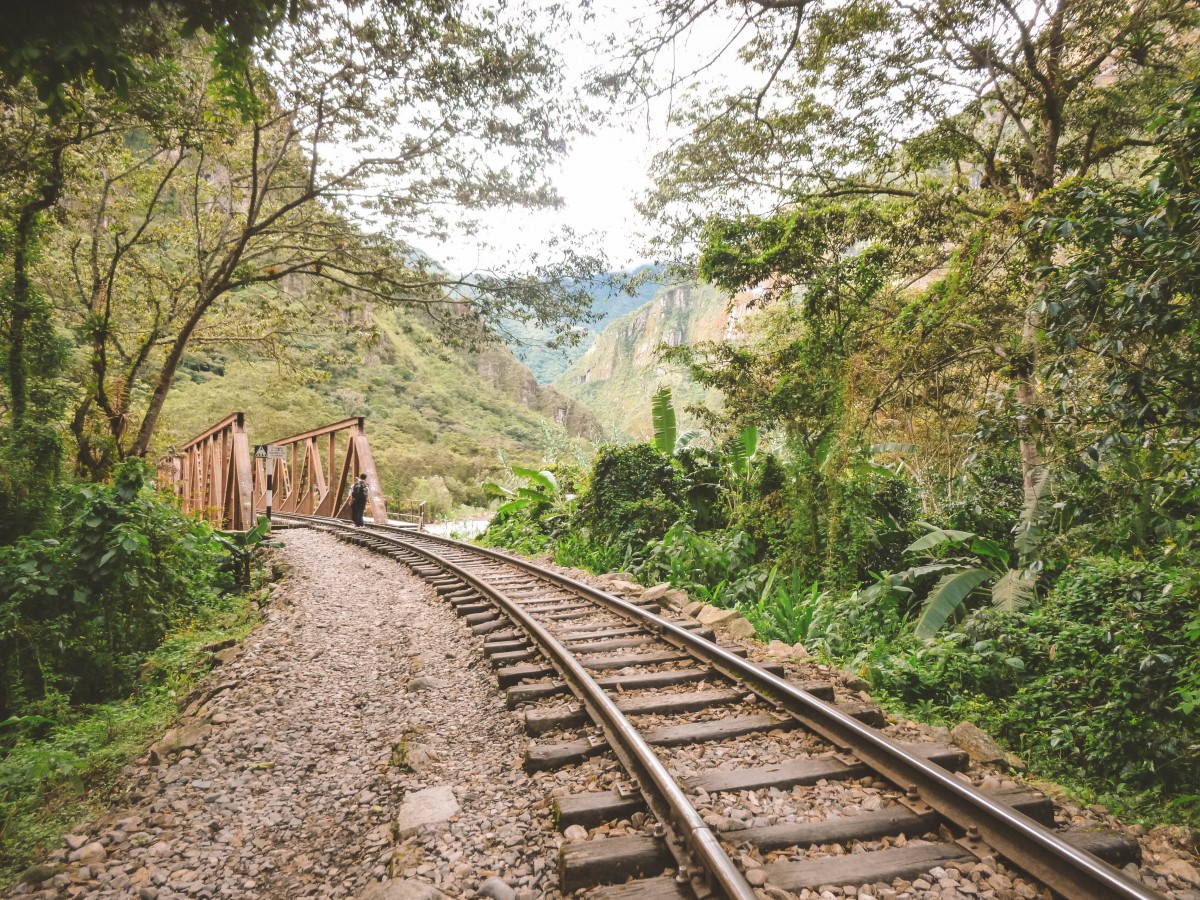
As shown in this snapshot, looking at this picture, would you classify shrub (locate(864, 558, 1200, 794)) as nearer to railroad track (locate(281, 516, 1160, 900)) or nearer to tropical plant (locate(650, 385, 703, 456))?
railroad track (locate(281, 516, 1160, 900))

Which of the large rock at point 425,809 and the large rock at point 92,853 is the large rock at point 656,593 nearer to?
the large rock at point 425,809

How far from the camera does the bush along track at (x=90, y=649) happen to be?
337 centimetres

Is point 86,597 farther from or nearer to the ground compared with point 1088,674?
farther from the ground

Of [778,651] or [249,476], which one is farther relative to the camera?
[249,476]

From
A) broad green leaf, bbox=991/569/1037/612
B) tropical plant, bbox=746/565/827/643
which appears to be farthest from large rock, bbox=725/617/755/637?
broad green leaf, bbox=991/569/1037/612

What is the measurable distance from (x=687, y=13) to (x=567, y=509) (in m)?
8.28

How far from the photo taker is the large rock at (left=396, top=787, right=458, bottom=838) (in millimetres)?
2770

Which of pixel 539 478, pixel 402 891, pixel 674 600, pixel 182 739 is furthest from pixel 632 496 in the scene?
pixel 402 891

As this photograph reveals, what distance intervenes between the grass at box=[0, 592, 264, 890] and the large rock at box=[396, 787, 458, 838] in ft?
5.16

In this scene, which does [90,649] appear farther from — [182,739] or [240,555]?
[240,555]

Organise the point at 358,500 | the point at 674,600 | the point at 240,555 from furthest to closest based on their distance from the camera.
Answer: the point at 358,500, the point at 240,555, the point at 674,600

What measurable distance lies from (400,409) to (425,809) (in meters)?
46.4

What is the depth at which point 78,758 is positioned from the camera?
3625mm

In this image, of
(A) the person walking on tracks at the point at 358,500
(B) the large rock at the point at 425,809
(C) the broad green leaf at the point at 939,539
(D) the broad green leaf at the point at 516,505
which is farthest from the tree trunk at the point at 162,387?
(C) the broad green leaf at the point at 939,539
